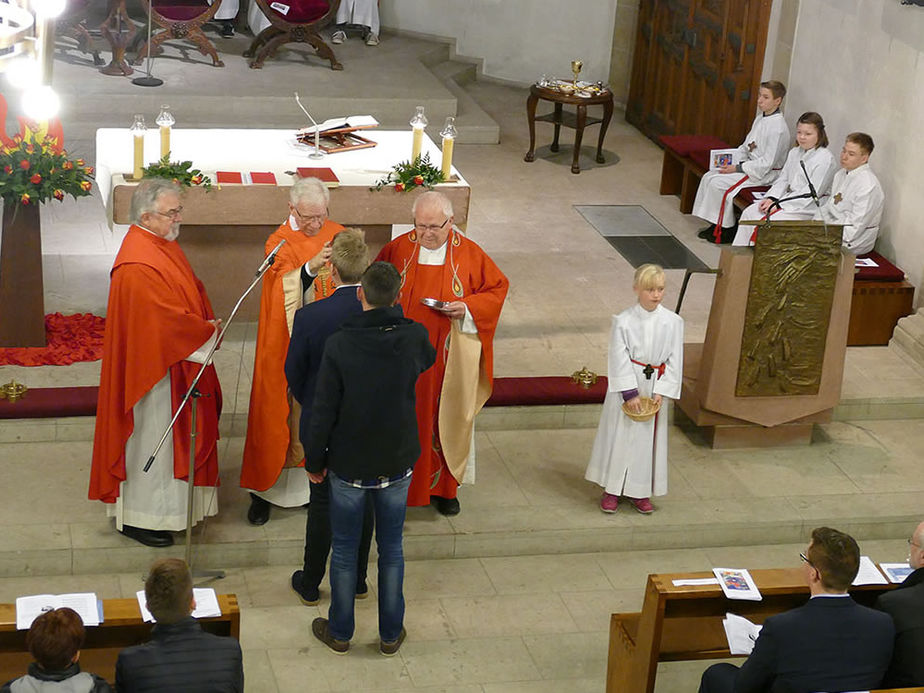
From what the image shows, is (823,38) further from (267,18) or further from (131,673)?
(131,673)

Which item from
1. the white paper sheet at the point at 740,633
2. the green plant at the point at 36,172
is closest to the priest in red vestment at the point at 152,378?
the green plant at the point at 36,172

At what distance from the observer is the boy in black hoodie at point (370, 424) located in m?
5.07

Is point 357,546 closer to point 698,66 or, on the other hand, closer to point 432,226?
point 432,226

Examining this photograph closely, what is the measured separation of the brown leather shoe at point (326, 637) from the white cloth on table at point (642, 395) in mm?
1519

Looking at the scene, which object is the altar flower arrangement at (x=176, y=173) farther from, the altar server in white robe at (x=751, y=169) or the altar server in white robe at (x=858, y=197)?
the altar server in white robe at (x=751, y=169)

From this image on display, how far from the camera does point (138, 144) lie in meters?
7.29

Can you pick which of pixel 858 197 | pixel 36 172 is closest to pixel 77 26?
pixel 36 172

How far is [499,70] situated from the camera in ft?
48.3

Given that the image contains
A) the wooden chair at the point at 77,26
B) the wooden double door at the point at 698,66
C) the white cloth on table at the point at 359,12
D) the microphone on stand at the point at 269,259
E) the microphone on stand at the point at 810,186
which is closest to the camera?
the microphone on stand at the point at 269,259

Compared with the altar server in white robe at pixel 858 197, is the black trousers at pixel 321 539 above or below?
below

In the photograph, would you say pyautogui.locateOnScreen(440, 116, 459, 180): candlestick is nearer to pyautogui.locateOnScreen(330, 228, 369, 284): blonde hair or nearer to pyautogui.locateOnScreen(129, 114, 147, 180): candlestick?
pyautogui.locateOnScreen(129, 114, 147, 180): candlestick

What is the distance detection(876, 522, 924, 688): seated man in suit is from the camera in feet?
15.0

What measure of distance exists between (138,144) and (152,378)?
6.36ft

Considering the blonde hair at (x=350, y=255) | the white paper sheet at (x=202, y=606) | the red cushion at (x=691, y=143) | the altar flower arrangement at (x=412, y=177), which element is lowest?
the white paper sheet at (x=202, y=606)
